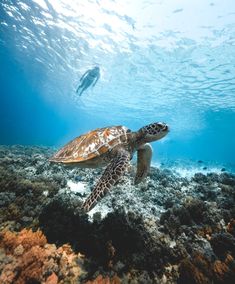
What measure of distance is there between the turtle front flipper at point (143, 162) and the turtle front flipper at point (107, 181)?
1286 millimetres

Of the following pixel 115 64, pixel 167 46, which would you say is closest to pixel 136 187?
pixel 167 46

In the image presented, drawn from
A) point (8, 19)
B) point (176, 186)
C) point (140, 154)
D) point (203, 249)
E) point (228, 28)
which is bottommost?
point (203, 249)

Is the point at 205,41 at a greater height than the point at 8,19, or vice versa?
Result: the point at 205,41

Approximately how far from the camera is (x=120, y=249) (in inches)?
156

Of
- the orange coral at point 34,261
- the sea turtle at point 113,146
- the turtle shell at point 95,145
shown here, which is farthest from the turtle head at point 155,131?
the orange coral at point 34,261

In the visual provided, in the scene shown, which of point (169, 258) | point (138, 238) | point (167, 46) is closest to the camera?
point (169, 258)

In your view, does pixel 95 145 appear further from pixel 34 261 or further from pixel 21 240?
pixel 34 261

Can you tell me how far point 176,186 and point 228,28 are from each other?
43.2 feet

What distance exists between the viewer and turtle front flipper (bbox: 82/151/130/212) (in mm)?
3655

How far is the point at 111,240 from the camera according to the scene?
13.3 ft

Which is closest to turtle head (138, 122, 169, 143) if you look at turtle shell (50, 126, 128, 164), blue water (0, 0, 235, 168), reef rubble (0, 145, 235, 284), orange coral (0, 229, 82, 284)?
turtle shell (50, 126, 128, 164)

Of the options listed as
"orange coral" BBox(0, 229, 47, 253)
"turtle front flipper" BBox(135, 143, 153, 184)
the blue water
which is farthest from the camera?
the blue water

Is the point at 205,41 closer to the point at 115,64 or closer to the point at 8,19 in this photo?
the point at 115,64

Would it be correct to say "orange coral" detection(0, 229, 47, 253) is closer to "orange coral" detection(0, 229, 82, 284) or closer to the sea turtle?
"orange coral" detection(0, 229, 82, 284)
